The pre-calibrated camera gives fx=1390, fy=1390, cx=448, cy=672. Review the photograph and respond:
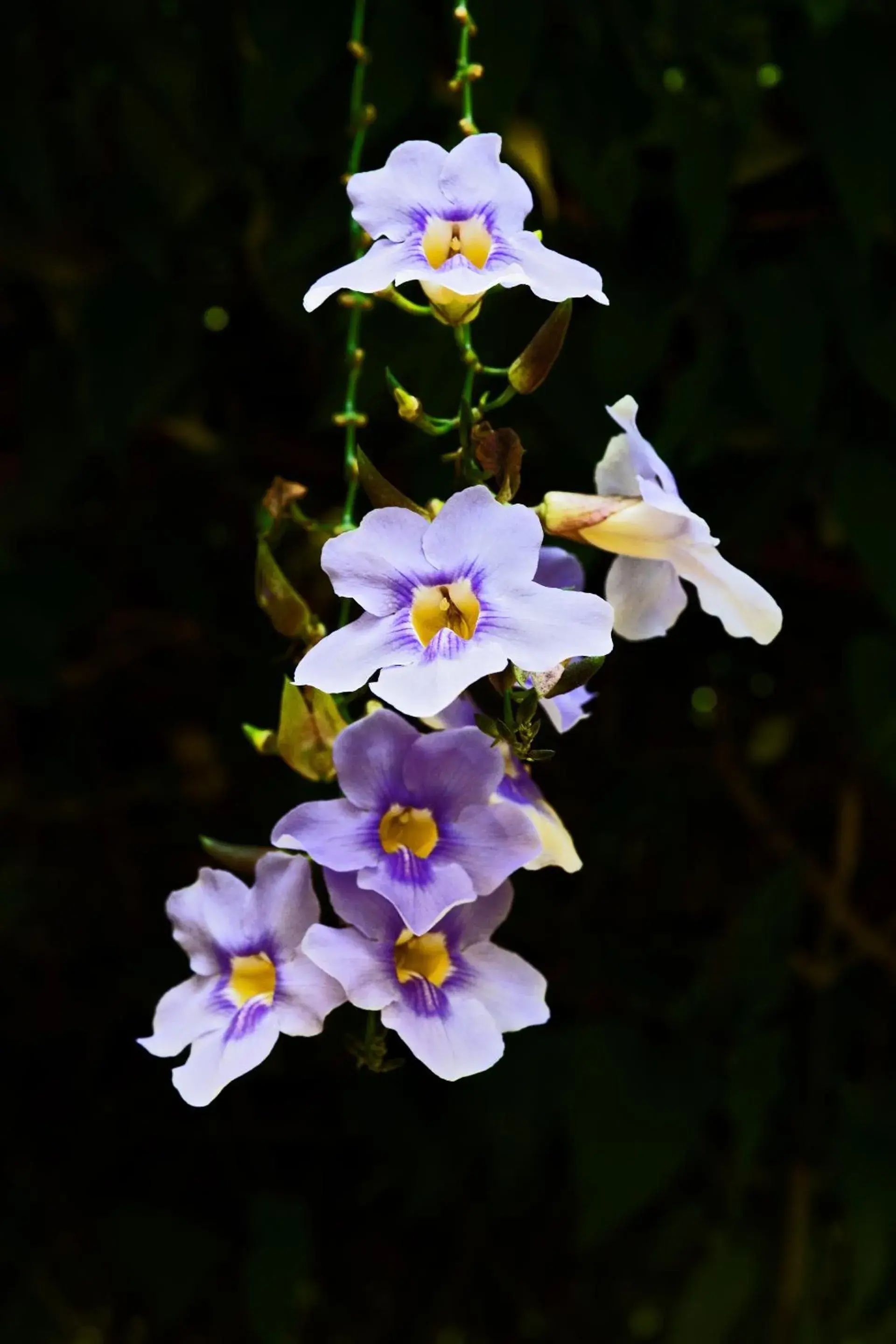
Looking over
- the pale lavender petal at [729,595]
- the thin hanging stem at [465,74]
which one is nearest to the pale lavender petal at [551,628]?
the pale lavender petal at [729,595]

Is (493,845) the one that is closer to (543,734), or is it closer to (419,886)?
A: (419,886)

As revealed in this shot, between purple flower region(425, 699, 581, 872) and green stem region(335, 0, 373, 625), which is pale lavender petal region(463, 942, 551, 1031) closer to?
purple flower region(425, 699, 581, 872)

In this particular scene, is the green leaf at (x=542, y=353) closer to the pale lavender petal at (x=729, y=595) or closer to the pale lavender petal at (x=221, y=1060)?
the pale lavender petal at (x=729, y=595)

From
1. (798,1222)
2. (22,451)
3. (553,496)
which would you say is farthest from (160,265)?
(798,1222)

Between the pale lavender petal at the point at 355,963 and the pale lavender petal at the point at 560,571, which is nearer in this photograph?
the pale lavender petal at the point at 355,963

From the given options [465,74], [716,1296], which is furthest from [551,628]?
[716,1296]

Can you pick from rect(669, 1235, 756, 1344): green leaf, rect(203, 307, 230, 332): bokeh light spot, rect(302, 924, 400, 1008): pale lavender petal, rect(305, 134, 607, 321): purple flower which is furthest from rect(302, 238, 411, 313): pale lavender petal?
rect(669, 1235, 756, 1344): green leaf
